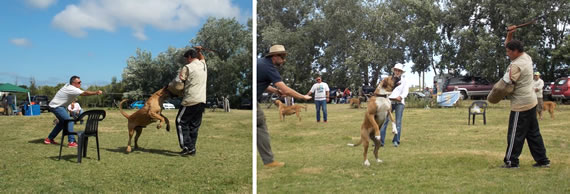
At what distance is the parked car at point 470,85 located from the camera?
3595 millimetres

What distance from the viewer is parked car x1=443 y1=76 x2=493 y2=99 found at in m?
3.59

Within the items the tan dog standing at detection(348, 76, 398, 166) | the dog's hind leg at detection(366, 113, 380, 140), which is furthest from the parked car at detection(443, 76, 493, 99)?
the dog's hind leg at detection(366, 113, 380, 140)

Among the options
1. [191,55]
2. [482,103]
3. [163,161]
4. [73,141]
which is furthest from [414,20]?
[73,141]

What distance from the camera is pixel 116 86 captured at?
2.37 m

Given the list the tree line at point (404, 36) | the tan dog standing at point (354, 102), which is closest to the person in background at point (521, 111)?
the tree line at point (404, 36)

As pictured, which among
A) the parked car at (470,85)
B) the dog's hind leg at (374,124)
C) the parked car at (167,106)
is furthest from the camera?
the parked car at (470,85)

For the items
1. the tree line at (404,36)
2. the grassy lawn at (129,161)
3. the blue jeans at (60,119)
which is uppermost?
the tree line at (404,36)

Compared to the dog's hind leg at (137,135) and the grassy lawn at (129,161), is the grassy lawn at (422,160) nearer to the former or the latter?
the grassy lawn at (129,161)

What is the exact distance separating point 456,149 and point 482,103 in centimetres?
69

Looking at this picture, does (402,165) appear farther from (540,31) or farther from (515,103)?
(540,31)

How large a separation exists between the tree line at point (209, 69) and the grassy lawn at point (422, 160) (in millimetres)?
880

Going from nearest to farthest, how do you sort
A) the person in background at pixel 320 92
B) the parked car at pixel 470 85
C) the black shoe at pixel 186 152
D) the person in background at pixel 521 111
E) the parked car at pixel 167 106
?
the parked car at pixel 167 106 → the black shoe at pixel 186 152 → the person in background at pixel 521 111 → the person in background at pixel 320 92 → the parked car at pixel 470 85

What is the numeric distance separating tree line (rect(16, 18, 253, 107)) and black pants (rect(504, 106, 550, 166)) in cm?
195

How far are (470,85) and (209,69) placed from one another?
2385mm
